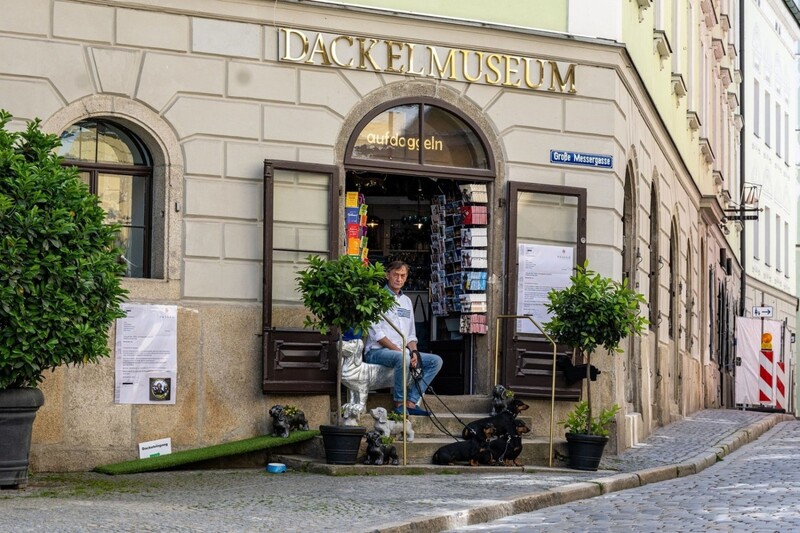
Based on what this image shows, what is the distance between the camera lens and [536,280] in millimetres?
16750

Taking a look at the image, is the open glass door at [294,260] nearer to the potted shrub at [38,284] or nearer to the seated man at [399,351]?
the seated man at [399,351]

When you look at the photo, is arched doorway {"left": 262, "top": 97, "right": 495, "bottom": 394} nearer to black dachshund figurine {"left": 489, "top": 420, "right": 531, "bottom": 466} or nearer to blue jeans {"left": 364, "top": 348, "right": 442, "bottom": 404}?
blue jeans {"left": 364, "top": 348, "right": 442, "bottom": 404}

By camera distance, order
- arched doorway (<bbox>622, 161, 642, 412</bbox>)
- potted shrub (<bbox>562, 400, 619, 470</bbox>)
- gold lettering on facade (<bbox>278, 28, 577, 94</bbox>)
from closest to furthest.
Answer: potted shrub (<bbox>562, 400, 619, 470</bbox>) < gold lettering on facade (<bbox>278, 28, 577, 94</bbox>) < arched doorway (<bbox>622, 161, 642, 412</bbox>)

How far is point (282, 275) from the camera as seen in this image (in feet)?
51.4

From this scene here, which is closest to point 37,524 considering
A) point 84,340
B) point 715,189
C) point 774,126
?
point 84,340

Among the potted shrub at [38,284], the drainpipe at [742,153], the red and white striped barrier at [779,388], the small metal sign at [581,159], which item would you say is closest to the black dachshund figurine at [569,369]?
the small metal sign at [581,159]

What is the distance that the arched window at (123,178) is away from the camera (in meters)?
15.3

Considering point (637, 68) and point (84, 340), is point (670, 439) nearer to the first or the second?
point (637, 68)

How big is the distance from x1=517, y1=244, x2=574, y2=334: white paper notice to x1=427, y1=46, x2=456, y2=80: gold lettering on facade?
201 centimetres

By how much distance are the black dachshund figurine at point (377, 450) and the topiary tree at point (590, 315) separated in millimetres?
2204

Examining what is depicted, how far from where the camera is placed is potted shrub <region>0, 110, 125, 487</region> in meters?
11.9

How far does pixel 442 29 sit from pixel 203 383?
15.1ft

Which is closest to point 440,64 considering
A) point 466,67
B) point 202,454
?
point 466,67

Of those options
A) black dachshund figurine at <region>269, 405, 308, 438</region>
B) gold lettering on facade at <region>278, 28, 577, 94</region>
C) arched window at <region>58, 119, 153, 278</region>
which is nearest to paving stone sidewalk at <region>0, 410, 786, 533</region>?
black dachshund figurine at <region>269, 405, 308, 438</region>
